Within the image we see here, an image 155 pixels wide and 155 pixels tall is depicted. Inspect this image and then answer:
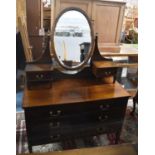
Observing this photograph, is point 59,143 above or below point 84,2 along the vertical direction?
below

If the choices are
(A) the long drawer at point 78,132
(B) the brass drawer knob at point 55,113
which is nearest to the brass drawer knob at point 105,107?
(A) the long drawer at point 78,132

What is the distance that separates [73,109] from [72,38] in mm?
420

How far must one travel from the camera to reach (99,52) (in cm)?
116

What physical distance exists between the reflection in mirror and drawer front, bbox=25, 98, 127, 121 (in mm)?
267

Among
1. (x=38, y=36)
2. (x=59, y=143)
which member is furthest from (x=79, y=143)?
(x=38, y=36)

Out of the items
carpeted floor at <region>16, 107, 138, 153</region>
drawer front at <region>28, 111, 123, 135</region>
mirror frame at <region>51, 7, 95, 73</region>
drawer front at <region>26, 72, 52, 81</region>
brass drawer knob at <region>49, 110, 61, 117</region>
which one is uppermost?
mirror frame at <region>51, 7, 95, 73</region>

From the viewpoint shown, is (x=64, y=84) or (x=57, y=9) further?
(x=64, y=84)

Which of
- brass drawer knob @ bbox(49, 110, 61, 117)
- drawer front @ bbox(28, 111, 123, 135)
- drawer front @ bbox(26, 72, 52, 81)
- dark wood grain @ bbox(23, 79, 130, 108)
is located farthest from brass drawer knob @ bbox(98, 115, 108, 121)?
drawer front @ bbox(26, 72, 52, 81)

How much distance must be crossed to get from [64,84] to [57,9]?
452 millimetres

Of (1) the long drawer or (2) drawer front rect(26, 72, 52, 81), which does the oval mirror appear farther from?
(1) the long drawer

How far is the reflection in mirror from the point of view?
1050 millimetres
